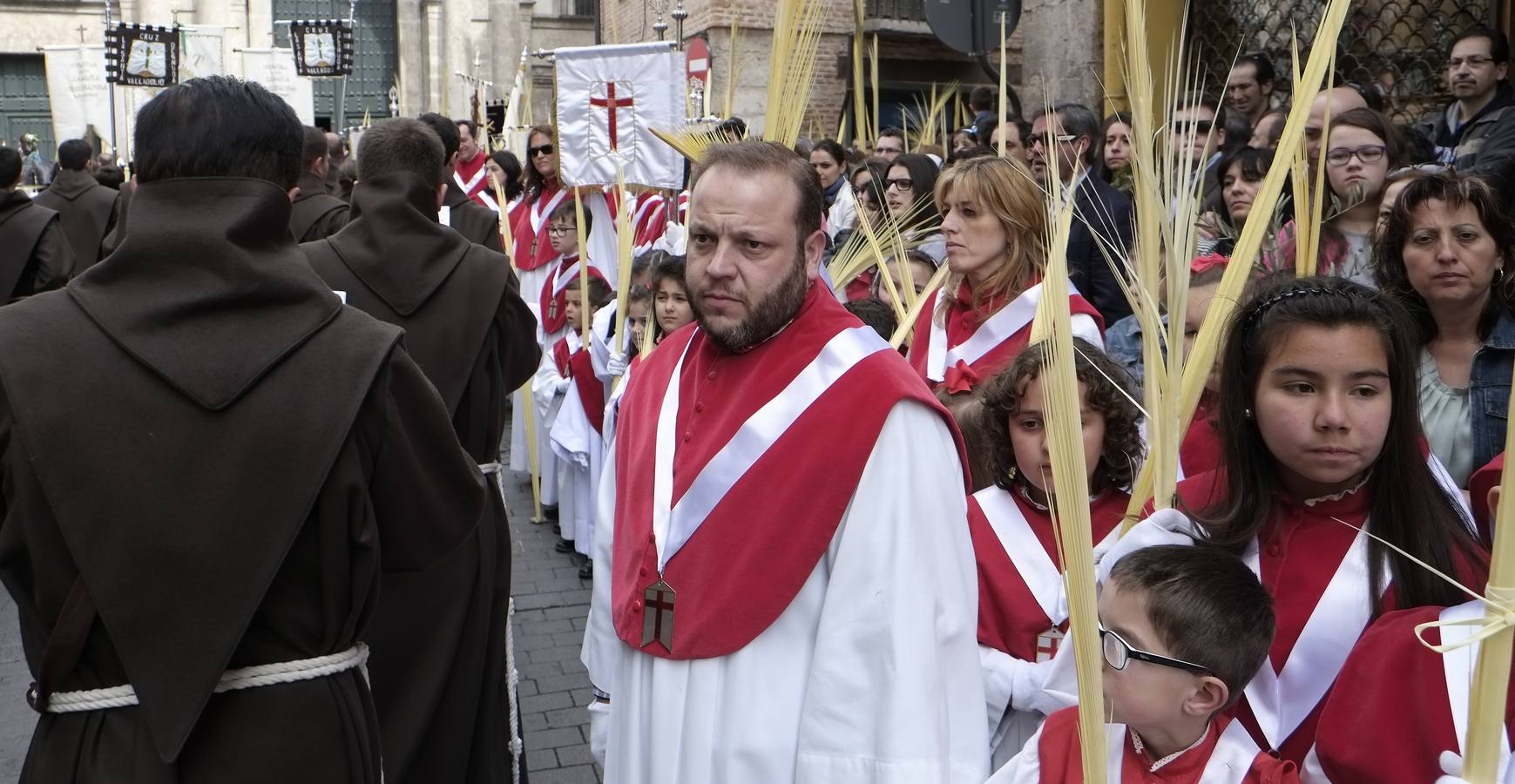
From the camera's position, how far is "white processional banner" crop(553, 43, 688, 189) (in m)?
7.68

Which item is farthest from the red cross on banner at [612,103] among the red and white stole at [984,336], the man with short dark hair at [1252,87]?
the red and white stole at [984,336]

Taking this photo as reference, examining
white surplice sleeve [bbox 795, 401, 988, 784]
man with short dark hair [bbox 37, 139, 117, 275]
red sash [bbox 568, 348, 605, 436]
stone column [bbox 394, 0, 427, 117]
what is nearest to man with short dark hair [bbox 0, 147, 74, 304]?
man with short dark hair [bbox 37, 139, 117, 275]

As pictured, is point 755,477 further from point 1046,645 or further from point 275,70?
point 275,70

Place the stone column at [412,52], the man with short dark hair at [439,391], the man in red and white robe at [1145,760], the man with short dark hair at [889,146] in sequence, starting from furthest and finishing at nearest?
the stone column at [412,52] < the man with short dark hair at [889,146] < the man with short dark hair at [439,391] < the man in red and white robe at [1145,760]

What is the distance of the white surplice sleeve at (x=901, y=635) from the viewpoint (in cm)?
238

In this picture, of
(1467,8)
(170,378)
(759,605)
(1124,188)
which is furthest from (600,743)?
(1467,8)

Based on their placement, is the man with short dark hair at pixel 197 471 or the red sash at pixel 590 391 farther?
the red sash at pixel 590 391

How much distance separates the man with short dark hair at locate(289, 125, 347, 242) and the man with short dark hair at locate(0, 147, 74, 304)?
2.71 meters

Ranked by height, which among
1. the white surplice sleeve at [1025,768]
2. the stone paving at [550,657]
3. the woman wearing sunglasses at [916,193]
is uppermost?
the woman wearing sunglasses at [916,193]

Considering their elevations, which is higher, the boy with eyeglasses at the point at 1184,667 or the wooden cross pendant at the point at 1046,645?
the boy with eyeglasses at the point at 1184,667

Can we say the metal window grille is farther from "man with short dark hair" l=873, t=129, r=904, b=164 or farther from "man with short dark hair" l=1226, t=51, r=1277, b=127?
"man with short dark hair" l=873, t=129, r=904, b=164

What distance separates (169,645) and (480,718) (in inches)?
Answer: 78.5

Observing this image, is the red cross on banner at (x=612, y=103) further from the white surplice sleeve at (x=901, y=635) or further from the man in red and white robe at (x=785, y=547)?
the white surplice sleeve at (x=901, y=635)

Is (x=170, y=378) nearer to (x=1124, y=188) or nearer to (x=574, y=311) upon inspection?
(x=1124, y=188)
